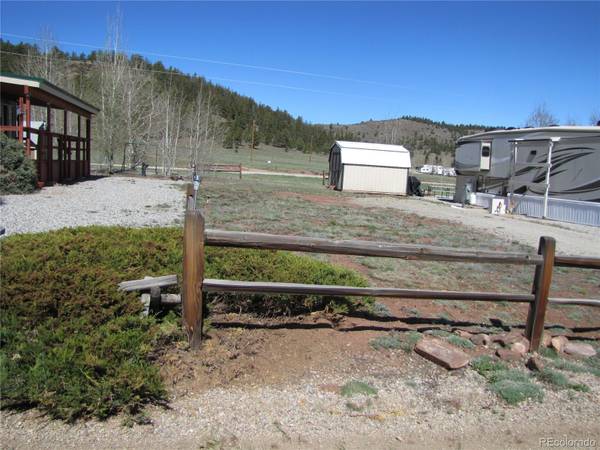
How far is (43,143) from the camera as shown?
654 inches

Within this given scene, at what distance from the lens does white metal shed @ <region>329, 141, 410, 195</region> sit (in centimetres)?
3145

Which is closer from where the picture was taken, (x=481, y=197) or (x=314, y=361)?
(x=314, y=361)

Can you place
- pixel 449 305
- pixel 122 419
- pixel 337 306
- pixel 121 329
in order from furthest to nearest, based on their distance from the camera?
pixel 449 305 → pixel 337 306 → pixel 121 329 → pixel 122 419

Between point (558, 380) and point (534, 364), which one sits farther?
point (534, 364)

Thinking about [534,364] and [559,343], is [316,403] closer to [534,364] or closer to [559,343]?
[534,364]

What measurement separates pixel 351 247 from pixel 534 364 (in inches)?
69.9

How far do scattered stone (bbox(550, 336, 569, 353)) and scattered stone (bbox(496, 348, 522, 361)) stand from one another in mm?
528

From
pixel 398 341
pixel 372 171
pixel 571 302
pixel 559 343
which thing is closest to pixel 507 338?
pixel 559 343

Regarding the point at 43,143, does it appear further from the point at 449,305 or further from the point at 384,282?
the point at 449,305

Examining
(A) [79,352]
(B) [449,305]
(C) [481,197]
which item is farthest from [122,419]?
(C) [481,197]

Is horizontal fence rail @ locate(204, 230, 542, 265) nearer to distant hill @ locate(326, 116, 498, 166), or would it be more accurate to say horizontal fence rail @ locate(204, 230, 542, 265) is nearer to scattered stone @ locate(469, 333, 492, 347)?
scattered stone @ locate(469, 333, 492, 347)

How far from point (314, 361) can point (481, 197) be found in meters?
21.5

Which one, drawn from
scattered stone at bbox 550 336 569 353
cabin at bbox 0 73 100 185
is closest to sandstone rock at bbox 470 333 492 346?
scattered stone at bbox 550 336 569 353

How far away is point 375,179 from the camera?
104ft
